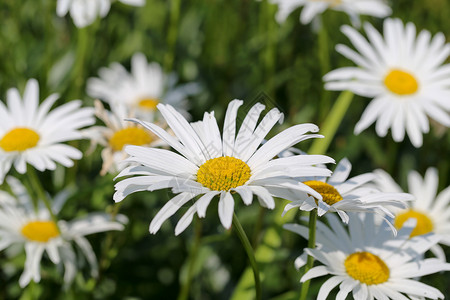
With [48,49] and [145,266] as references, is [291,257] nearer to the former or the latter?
[145,266]

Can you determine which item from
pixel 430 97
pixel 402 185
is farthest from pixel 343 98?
pixel 402 185

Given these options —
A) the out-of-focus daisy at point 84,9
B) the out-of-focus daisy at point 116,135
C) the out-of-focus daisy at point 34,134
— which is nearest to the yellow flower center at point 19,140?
the out-of-focus daisy at point 34,134

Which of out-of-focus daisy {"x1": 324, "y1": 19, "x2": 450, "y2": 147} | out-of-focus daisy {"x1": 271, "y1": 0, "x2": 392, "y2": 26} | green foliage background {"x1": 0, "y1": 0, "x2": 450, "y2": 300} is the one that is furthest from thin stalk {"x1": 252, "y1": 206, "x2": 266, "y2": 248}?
out-of-focus daisy {"x1": 271, "y1": 0, "x2": 392, "y2": 26}

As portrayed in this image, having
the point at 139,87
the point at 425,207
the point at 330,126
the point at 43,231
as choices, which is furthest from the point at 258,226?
the point at 139,87

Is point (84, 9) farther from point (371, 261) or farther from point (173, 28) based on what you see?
point (371, 261)

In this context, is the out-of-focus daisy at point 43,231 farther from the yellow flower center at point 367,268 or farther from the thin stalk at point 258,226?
the yellow flower center at point 367,268

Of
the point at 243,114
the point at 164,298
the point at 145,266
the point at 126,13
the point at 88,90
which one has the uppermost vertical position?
the point at 126,13
